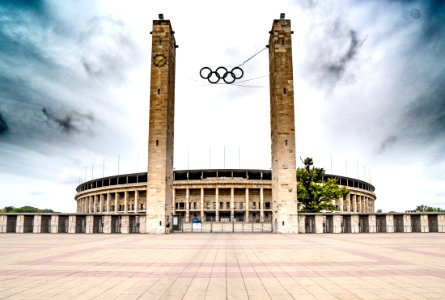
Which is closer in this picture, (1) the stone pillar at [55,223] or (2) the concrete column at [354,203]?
(1) the stone pillar at [55,223]

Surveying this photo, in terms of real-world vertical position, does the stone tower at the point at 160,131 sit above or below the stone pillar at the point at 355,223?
above

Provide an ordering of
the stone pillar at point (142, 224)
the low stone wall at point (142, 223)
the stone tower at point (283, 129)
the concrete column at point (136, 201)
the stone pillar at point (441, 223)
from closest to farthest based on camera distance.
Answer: the stone tower at point (283, 129) < the low stone wall at point (142, 223) < the stone pillar at point (142, 224) < the stone pillar at point (441, 223) < the concrete column at point (136, 201)

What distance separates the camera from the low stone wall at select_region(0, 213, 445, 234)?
4288 centimetres

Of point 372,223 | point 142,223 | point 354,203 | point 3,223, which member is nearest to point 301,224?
point 372,223

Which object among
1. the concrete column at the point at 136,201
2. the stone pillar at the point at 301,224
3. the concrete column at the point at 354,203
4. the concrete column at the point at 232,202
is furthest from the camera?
the concrete column at the point at 354,203

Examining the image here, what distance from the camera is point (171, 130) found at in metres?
47.0

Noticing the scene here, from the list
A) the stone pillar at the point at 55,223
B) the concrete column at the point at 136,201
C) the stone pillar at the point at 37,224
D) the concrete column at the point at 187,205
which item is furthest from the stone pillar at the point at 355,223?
the concrete column at the point at 136,201

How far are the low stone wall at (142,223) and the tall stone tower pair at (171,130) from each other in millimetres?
2598

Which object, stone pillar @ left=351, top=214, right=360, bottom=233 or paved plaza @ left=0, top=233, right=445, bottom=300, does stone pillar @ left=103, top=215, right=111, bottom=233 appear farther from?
stone pillar @ left=351, top=214, right=360, bottom=233

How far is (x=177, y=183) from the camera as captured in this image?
3947 inches

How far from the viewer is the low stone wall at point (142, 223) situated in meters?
42.9

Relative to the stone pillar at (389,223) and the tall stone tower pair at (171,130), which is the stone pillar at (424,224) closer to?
the stone pillar at (389,223)

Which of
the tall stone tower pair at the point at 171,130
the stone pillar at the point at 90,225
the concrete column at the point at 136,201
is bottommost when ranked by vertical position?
the stone pillar at the point at 90,225

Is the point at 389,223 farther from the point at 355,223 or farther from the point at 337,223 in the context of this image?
the point at 337,223
